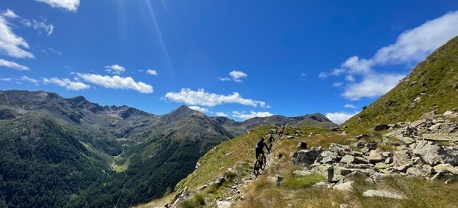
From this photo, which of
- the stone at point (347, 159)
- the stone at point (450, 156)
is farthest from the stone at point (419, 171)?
the stone at point (347, 159)

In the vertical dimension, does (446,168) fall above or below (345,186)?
above

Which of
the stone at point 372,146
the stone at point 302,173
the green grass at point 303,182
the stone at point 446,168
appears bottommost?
the green grass at point 303,182

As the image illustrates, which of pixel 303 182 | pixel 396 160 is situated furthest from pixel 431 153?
pixel 303 182

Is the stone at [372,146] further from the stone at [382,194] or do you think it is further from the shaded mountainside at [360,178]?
the stone at [382,194]

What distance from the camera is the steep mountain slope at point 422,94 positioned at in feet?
148

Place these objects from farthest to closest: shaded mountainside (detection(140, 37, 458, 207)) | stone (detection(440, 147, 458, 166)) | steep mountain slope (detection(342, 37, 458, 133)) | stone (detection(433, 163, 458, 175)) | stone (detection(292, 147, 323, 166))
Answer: steep mountain slope (detection(342, 37, 458, 133)) → stone (detection(292, 147, 323, 166)) → stone (detection(440, 147, 458, 166)) → stone (detection(433, 163, 458, 175)) → shaded mountainside (detection(140, 37, 458, 207))

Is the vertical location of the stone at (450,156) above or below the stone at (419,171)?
above

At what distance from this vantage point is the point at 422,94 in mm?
52594

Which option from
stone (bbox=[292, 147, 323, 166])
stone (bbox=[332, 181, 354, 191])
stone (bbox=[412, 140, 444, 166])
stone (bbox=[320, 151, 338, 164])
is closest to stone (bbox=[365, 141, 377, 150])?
stone (bbox=[320, 151, 338, 164])

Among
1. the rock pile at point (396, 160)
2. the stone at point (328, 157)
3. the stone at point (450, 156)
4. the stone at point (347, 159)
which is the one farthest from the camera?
the stone at point (328, 157)

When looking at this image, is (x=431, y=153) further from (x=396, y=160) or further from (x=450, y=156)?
(x=396, y=160)

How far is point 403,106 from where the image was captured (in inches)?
2082

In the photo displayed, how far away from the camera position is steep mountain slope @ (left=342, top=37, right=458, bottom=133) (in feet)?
148

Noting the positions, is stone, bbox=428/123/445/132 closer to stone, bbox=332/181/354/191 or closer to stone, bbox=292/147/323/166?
stone, bbox=292/147/323/166
